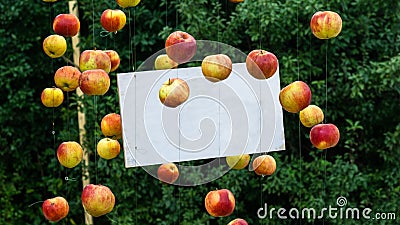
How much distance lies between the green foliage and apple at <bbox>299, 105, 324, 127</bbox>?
1203 mm

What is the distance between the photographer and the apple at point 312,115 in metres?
1.62

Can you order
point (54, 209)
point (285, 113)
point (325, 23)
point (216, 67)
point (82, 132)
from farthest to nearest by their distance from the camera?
point (82, 132)
point (285, 113)
point (54, 209)
point (325, 23)
point (216, 67)

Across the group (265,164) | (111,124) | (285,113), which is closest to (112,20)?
(111,124)

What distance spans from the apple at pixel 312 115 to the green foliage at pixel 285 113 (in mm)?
1203

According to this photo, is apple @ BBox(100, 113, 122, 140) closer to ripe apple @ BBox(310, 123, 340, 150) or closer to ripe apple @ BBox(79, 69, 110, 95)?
ripe apple @ BBox(79, 69, 110, 95)

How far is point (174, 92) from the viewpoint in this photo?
4.85 ft

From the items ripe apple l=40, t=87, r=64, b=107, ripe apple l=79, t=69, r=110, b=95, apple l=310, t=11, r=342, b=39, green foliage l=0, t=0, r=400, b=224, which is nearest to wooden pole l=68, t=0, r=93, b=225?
green foliage l=0, t=0, r=400, b=224

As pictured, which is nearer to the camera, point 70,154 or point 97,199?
point 97,199

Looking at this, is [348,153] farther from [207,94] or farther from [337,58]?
[207,94]

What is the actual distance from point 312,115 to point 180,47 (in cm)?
36

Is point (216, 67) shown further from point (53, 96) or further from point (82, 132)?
point (82, 132)

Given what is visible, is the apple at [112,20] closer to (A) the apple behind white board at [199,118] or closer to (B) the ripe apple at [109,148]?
(A) the apple behind white board at [199,118]

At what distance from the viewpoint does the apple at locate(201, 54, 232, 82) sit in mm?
1477

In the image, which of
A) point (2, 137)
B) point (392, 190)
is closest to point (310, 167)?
point (392, 190)
